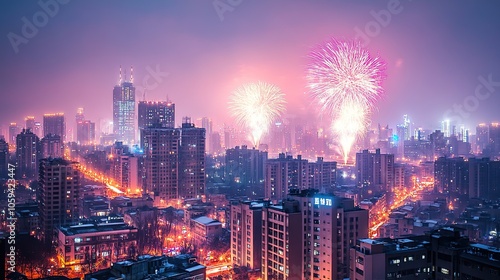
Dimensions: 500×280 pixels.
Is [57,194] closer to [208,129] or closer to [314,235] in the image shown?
[314,235]

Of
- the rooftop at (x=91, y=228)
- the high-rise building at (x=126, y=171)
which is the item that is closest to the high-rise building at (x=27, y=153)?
the high-rise building at (x=126, y=171)

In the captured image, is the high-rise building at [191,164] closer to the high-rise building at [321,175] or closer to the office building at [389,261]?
the high-rise building at [321,175]

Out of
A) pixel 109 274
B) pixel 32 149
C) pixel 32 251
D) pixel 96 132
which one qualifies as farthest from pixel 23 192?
pixel 96 132

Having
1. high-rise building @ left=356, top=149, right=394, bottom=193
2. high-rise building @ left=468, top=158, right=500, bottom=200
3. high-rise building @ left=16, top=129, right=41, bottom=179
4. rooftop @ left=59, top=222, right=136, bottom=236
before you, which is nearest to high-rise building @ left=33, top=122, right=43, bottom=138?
high-rise building @ left=16, top=129, right=41, bottom=179

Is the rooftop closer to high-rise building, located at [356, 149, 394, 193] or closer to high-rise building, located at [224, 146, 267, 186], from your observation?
high-rise building, located at [224, 146, 267, 186]

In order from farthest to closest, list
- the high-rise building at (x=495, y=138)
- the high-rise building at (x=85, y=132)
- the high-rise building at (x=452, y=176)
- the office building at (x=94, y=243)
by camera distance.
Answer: the high-rise building at (x=85, y=132), the high-rise building at (x=495, y=138), the high-rise building at (x=452, y=176), the office building at (x=94, y=243)

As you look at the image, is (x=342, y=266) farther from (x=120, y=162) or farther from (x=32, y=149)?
(x=32, y=149)

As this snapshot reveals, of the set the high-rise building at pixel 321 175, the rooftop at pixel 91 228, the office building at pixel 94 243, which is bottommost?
the office building at pixel 94 243
